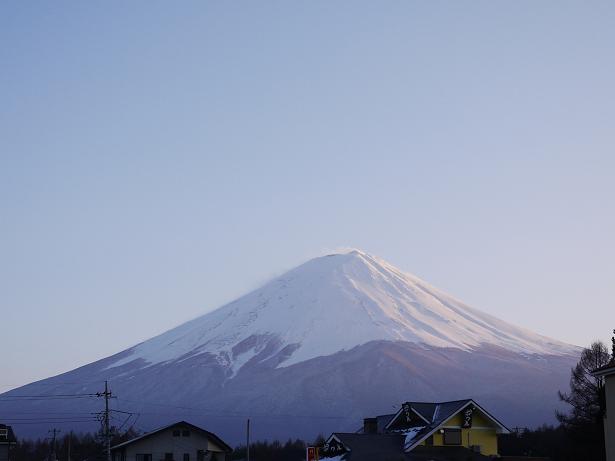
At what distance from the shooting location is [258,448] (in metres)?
115

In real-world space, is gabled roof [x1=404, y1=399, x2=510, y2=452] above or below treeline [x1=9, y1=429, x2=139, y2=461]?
above

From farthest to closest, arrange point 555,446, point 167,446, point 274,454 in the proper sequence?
point 274,454, point 555,446, point 167,446

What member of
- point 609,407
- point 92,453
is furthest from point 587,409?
point 92,453

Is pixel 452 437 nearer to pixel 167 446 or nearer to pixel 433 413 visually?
pixel 433 413

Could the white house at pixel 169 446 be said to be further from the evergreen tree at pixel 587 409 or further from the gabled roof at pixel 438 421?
the evergreen tree at pixel 587 409

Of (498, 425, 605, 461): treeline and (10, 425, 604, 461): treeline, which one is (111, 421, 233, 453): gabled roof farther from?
(498, 425, 605, 461): treeline

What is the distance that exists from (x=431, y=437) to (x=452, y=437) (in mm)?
1165

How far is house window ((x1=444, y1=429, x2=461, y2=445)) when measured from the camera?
54.8 metres

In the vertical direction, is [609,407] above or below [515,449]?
above

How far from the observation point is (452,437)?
5500cm

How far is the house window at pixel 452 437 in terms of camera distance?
2159 inches

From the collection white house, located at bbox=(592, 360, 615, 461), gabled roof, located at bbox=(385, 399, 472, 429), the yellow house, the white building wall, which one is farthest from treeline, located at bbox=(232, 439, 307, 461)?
white house, located at bbox=(592, 360, 615, 461)

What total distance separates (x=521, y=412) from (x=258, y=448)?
90.2m

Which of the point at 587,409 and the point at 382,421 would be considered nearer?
the point at 382,421
